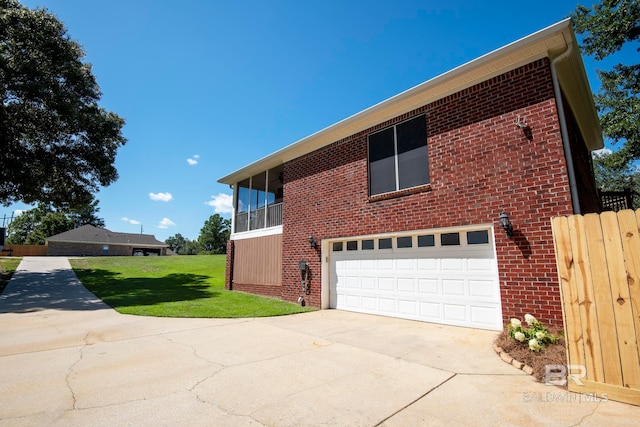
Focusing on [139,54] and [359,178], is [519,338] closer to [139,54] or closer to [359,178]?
[359,178]

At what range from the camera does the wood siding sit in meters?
11.6

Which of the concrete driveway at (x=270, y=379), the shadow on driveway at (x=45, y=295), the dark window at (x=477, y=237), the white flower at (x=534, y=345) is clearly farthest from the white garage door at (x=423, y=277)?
the shadow on driveway at (x=45, y=295)

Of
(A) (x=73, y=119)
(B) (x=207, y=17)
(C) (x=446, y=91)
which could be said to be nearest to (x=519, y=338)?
(C) (x=446, y=91)

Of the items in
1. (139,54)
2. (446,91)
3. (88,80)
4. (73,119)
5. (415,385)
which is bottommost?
(415,385)

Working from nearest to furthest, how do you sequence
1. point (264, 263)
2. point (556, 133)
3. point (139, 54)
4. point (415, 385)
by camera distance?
point (415, 385) < point (556, 133) < point (139, 54) < point (264, 263)

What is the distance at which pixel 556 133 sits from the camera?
18.7 feet

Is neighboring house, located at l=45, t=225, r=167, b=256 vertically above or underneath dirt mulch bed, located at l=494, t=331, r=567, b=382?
above

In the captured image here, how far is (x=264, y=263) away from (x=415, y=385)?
361 inches

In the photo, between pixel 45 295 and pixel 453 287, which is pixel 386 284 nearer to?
pixel 453 287

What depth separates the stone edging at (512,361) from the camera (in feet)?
13.1

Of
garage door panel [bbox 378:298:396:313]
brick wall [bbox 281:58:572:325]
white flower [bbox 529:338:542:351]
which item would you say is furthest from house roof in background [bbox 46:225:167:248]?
white flower [bbox 529:338:542:351]

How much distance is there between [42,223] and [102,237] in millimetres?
22882

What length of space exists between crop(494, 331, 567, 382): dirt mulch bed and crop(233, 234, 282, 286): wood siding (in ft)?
25.7

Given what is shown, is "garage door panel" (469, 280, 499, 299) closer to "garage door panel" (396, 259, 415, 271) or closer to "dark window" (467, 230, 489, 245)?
"dark window" (467, 230, 489, 245)
